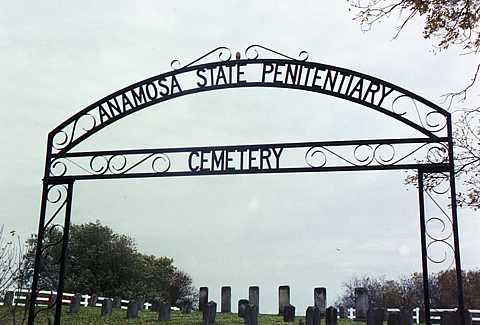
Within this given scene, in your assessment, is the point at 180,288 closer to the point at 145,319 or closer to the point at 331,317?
the point at 145,319

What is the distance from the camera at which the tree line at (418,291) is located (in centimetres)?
2671

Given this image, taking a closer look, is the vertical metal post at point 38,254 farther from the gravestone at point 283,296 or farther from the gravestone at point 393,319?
the gravestone at point 283,296

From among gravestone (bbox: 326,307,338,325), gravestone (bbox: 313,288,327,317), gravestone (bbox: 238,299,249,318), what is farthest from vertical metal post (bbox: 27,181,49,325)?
gravestone (bbox: 313,288,327,317)

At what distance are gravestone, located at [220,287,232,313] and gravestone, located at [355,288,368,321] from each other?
12.9 feet

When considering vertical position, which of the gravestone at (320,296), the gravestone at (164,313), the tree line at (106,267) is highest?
the tree line at (106,267)

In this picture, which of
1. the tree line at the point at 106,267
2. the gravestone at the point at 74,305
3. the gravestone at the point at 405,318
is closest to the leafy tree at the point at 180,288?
the tree line at the point at 106,267

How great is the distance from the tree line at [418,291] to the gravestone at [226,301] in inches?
288

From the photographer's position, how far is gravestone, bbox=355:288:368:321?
52.3ft

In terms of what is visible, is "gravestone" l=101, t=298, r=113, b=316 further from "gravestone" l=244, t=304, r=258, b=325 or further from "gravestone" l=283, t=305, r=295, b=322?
"gravestone" l=244, t=304, r=258, b=325

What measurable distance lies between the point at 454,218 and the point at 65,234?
17.1 ft

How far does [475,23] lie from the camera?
8.57m

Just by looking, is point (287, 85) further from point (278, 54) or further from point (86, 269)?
point (86, 269)

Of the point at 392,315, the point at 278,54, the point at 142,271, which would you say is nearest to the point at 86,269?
the point at 142,271

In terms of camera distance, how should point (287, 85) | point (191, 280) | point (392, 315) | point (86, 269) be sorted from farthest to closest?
point (191, 280) < point (86, 269) < point (392, 315) < point (287, 85)
